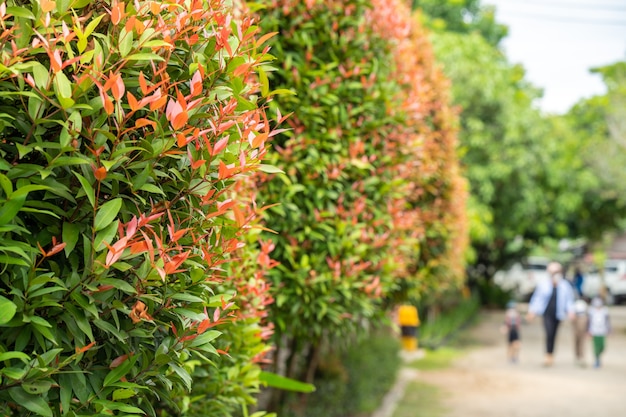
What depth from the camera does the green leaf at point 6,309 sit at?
5.67 ft

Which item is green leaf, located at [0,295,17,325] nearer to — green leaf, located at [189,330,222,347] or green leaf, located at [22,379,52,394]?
green leaf, located at [22,379,52,394]

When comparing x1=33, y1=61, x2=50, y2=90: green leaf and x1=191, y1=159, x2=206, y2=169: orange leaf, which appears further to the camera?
x1=191, y1=159, x2=206, y2=169: orange leaf

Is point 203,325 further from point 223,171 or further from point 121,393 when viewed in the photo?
point 223,171

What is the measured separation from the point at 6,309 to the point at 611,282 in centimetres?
3285

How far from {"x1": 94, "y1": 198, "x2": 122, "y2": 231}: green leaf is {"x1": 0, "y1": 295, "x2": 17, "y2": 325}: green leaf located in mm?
286

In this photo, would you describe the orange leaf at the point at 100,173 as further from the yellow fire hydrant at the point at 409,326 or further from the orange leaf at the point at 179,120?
the yellow fire hydrant at the point at 409,326

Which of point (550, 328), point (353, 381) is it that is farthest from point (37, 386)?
point (550, 328)

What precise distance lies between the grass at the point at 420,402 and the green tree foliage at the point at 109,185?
749cm

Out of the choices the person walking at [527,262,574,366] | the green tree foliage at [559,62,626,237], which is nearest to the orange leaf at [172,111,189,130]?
the person walking at [527,262,574,366]

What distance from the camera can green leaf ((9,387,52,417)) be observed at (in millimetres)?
1832

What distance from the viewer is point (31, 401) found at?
185 cm

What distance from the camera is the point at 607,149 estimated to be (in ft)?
69.5

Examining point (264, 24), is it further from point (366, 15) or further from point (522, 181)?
point (522, 181)

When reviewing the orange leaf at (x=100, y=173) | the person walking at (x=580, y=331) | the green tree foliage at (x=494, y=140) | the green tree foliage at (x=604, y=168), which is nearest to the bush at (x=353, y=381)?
the orange leaf at (x=100, y=173)
